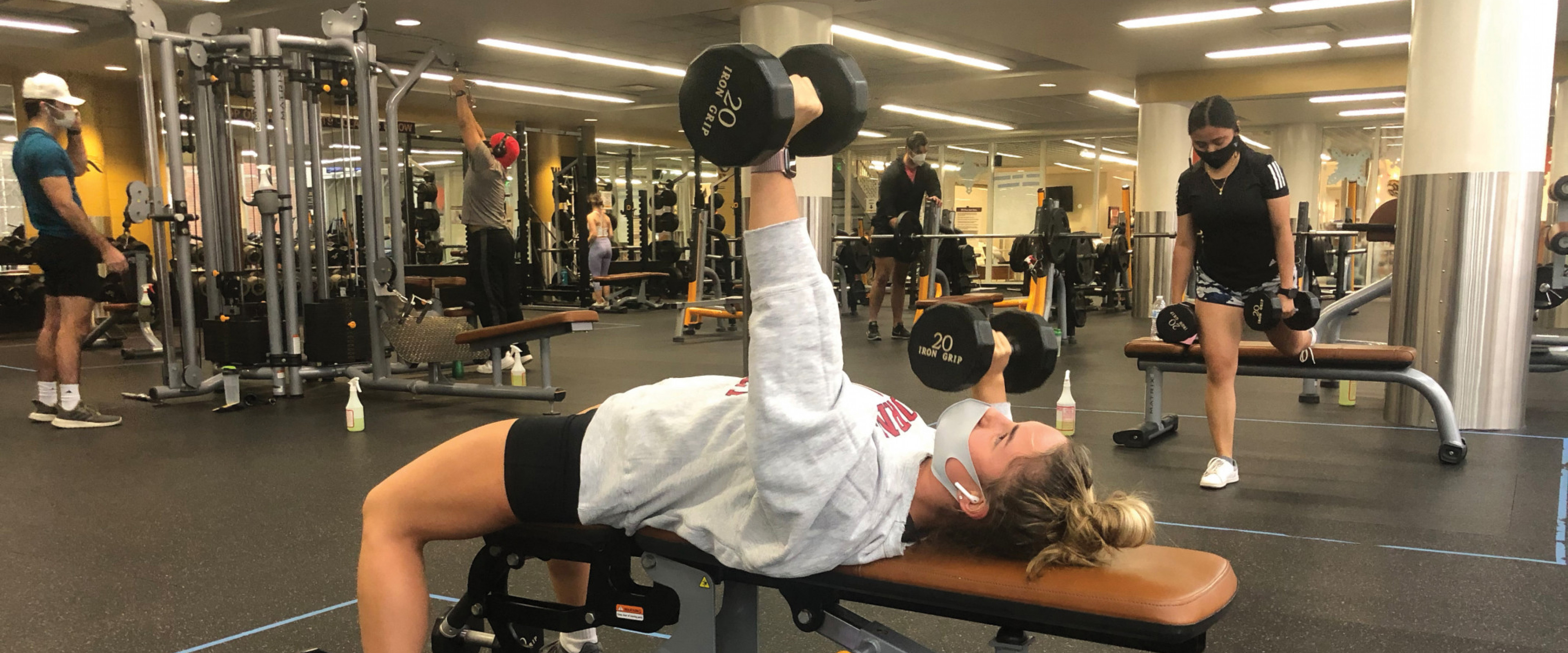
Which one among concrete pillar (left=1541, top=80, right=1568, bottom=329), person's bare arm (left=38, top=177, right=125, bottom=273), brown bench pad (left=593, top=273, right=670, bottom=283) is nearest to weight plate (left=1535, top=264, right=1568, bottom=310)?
concrete pillar (left=1541, top=80, right=1568, bottom=329)

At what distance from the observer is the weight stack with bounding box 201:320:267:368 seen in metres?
4.34

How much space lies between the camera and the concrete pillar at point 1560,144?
776 cm

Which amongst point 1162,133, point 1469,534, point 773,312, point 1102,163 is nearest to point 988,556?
point 773,312

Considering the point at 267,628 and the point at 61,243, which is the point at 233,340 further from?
the point at 267,628

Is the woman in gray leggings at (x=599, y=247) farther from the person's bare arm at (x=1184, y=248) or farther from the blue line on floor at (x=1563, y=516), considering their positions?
the blue line on floor at (x=1563, y=516)

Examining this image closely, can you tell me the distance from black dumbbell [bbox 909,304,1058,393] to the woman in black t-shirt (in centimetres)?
168

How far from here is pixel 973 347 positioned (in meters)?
1.16

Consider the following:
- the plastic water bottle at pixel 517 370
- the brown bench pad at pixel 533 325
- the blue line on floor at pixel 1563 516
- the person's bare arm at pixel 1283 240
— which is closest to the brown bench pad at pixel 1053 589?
the blue line on floor at pixel 1563 516

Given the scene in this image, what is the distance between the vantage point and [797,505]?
1071 millimetres

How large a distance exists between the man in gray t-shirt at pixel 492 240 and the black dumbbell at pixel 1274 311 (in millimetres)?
3362

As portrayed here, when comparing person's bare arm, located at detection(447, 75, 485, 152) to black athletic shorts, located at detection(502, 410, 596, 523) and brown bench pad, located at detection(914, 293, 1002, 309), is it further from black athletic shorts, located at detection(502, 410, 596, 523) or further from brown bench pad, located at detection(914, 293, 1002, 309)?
black athletic shorts, located at detection(502, 410, 596, 523)

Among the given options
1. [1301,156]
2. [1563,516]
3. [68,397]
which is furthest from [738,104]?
[1301,156]

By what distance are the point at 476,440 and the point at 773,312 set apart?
46 centimetres

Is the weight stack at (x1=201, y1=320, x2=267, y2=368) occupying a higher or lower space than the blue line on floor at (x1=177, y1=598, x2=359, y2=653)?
higher
